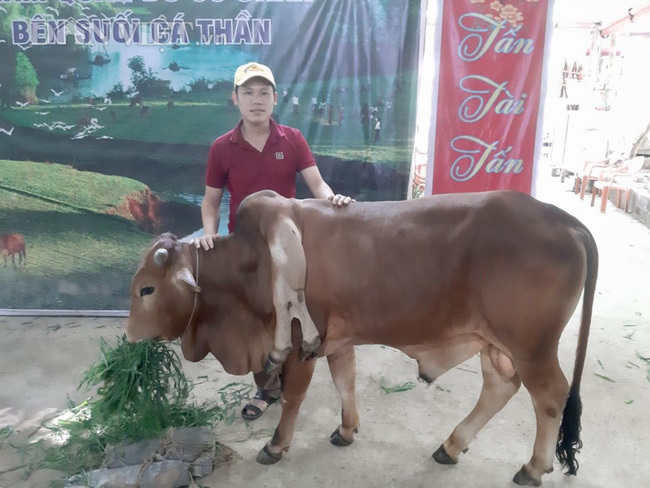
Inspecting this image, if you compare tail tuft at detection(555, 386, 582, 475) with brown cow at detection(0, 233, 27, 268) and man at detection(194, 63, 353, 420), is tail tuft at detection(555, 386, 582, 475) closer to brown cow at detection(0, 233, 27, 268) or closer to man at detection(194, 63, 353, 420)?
man at detection(194, 63, 353, 420)

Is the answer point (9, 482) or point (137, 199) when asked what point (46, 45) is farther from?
point (9, 482)

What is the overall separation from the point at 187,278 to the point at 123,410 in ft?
2.36

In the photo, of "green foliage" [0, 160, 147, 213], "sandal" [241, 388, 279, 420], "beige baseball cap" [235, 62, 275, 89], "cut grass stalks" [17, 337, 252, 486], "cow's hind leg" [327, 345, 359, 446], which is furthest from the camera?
"green foliage" [0, 160, 147, 213]

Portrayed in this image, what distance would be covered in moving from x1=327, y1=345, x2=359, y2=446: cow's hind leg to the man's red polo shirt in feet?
2.78

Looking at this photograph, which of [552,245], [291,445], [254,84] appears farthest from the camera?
[291,445]

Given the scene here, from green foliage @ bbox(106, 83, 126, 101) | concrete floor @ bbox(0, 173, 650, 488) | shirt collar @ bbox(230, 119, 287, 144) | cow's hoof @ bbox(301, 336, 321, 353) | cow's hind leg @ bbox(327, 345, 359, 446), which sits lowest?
concrete floor @ bbox(0, 173, 650, 488)

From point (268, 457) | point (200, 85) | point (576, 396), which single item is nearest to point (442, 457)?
point (576, 396)

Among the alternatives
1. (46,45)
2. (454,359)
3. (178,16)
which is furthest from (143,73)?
(454,359)

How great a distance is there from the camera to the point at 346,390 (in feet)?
8.29

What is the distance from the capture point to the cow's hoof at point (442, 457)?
2.40 meters

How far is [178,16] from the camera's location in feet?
12.1

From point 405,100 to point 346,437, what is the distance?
7.69ft

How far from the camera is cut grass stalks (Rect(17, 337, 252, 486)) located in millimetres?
2283

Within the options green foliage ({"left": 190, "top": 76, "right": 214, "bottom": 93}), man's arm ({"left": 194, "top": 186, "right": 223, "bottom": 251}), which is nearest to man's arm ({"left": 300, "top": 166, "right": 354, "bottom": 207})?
man's arm ({"left": 194, "top": 186, "right": 223, "bottom": 251})
